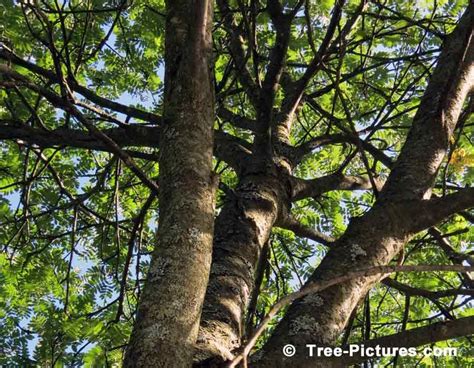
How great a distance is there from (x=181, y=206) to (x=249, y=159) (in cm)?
116

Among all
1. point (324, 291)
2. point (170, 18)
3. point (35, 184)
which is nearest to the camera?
point (324, 291)

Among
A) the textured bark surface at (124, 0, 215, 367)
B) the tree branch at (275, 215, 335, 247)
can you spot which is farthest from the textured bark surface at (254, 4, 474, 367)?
the tree branch at (275, 215, 335, 247)

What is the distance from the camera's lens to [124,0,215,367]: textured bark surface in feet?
3.32

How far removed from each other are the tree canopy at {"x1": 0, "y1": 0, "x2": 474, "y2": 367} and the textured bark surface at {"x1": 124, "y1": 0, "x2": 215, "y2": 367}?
0.13ft

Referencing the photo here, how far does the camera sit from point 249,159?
2.36 meters

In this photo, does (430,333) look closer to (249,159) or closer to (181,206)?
(181,206)

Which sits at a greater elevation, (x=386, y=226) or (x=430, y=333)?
(x=386, y=226)

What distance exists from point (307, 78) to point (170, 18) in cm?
82

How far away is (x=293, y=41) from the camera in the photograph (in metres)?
3.74

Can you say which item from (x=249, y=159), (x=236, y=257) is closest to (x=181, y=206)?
(x=236, y=257)

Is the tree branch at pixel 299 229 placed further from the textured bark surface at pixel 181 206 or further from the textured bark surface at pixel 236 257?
the textured bark surface at pixel 181 206

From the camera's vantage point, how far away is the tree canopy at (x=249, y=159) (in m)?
1.94

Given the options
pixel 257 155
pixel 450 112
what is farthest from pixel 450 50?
pixel 257 155

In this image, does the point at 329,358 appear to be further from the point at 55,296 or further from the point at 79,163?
the point at 79,163
